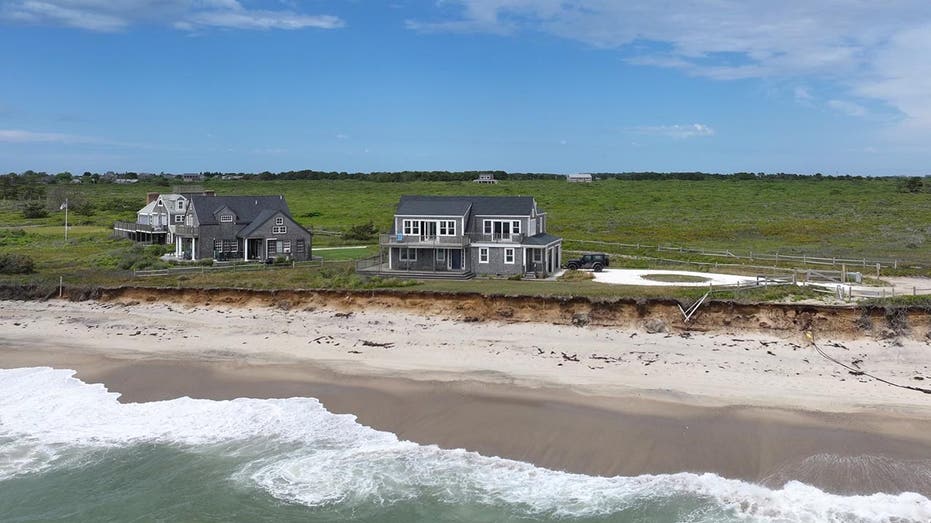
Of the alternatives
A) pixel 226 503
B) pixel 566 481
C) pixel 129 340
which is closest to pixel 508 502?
pixel 566 481

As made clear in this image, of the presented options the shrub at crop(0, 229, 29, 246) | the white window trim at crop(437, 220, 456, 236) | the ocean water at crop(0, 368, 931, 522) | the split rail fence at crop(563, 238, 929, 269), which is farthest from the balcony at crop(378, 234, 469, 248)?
the shrub at crop(0, 229, 29, 246)

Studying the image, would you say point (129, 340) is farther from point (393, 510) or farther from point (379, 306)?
point (393, 510)

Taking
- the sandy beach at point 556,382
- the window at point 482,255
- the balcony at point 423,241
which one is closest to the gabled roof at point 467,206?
the balcony at point 423,241

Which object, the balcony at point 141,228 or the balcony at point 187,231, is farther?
the balcony at point 141,228

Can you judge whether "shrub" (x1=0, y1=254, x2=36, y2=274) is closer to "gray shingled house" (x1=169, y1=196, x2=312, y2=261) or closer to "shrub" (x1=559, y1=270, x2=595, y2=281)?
"gray shingled house" (x1=169, y1=196, x2=312, y2=261)

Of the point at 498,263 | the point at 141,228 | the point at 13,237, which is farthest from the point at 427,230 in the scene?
the point at 13,237

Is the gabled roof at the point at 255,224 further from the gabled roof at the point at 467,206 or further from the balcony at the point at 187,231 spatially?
the gabled roof at the point at 467,206

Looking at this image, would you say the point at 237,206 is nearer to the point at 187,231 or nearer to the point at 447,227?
the point at 187,231
